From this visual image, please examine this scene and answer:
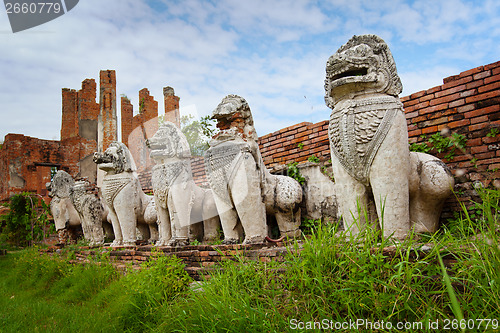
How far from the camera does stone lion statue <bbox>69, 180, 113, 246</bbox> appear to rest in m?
6.79

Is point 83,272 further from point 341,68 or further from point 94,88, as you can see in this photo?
point 94,88

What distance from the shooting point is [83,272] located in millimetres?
4992

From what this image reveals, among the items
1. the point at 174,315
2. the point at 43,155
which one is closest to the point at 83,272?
the point at 174,315

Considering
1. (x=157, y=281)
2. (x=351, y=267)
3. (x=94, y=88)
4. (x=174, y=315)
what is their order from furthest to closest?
1. (x=94, y=88)
2. (x=157, y=281)
3. (x=174, y=315)
4. (x=351, y=267)

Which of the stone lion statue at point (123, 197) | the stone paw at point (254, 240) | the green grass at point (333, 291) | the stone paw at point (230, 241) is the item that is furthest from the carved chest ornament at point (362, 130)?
the stone lion statue at point (123, 197)

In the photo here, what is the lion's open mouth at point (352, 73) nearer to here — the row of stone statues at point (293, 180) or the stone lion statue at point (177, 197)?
the row of stone statues at point (293, 180)

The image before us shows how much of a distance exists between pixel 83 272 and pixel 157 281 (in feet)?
6.56

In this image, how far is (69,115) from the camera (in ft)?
60.0

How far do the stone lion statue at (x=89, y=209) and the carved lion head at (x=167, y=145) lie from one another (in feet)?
7.87

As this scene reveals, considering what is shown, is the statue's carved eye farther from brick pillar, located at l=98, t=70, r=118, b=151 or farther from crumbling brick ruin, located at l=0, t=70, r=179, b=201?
brick pillar, located at l=98, t=70, r=118, b=151

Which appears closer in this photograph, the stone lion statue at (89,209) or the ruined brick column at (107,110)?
the stone lion statue at (89,209)

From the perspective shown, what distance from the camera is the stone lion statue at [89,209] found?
22.3ft

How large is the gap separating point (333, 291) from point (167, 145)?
342 cm

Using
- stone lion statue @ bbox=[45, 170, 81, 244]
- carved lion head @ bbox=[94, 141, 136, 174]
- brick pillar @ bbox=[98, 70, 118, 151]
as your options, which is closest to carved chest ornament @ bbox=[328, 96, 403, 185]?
carved lion head @ bbox=[94, 141, 136, 174]
